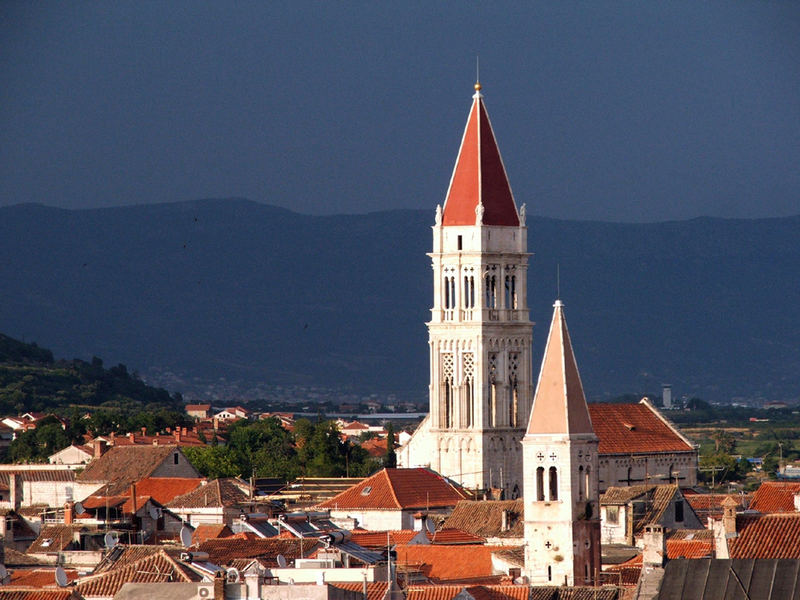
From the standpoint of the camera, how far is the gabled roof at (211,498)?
287 ft

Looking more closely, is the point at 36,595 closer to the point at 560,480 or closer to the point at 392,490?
the point at 560,480

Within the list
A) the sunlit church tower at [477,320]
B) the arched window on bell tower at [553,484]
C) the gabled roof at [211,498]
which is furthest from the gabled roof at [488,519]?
the sunlit church tower at [477,320]

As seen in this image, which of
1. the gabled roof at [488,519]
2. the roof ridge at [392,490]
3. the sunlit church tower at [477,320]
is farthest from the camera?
the sunlit church tower at [477,320]

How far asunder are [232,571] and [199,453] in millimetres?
71943

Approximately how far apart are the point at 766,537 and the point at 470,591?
6.73m

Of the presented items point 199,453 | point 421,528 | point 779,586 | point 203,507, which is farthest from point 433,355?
point 779,586

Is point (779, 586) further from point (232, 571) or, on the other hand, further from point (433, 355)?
point (433, 355)

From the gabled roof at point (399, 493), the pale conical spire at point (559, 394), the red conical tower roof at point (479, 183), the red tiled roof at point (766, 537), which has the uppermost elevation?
the red conical tower roof at point (479, 183)

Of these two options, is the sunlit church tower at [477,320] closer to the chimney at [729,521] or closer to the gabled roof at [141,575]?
the gabled roof at [141,575]

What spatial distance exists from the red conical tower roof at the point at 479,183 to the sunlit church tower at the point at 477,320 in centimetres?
4

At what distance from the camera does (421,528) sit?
7850cm

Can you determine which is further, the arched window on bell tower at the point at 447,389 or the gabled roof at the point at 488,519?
the arched window on bell tower at the point at 447,389

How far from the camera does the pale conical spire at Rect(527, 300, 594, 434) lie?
67.8 metres

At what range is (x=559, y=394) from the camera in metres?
68.2
